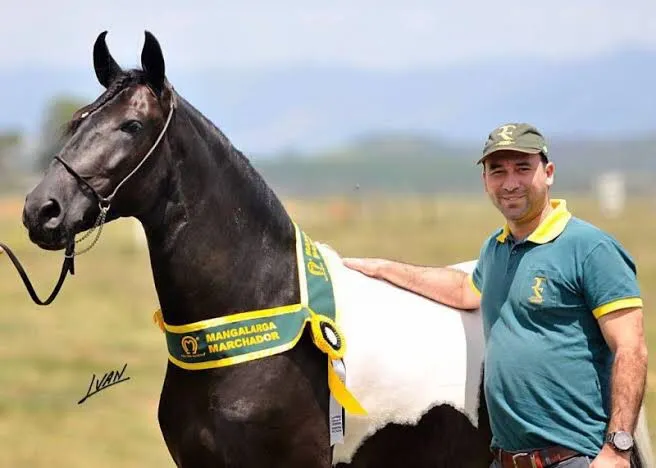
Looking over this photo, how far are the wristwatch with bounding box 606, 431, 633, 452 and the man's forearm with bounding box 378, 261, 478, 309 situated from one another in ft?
4.69

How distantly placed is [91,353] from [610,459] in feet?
40.2

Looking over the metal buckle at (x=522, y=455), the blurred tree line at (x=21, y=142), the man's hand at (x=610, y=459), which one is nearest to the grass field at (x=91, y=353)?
the metal buckle at (x=522, y=455)

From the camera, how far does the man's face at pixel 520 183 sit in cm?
487

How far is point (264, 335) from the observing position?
5105 mm

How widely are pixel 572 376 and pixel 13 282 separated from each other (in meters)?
24.5

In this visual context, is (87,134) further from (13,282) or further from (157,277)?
(13,282)

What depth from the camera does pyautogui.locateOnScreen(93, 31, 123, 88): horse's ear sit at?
17.0ft

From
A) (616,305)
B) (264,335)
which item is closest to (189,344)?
(264,335)

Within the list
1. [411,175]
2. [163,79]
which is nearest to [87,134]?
[163,79]

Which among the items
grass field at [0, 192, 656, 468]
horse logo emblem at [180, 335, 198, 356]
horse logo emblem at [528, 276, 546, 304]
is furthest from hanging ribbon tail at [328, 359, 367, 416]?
grass field at [0, 192, 656, 468]

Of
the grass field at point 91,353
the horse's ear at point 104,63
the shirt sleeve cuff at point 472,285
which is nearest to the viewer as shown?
the horse's ear at point 104,63

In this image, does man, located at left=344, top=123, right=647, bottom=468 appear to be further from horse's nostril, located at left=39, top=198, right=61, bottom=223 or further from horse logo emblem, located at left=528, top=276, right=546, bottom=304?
horse's nostril, located at left=39, top=198, right=61, bottom=223

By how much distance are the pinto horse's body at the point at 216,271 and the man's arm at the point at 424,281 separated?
297mm

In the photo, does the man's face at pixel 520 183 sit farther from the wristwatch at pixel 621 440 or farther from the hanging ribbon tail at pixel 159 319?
the hanging ribbon tail at pixel 159 319
